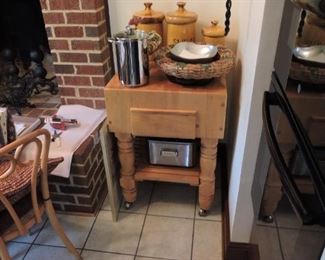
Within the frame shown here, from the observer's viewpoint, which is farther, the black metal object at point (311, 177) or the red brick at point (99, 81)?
the red brick at point (99, 81)

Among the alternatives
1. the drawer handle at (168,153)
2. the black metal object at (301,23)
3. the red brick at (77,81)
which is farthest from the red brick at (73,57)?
the black metal object at (301,23)

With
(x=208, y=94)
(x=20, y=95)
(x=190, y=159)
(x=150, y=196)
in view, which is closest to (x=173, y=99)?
(x=208, y=94)

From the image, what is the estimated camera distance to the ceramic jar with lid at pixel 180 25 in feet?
4.98

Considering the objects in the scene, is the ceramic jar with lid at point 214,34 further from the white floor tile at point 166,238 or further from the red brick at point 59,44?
the white floor tile at point 166,238

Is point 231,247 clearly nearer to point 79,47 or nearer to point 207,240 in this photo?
point 207,240

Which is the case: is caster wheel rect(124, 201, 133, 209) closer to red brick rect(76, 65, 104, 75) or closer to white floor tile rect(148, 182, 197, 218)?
white floor tile rect(148, 182, 197, 218)

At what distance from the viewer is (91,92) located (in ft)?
5.93

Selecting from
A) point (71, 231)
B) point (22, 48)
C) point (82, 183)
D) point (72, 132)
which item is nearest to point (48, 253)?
point (71, 231)

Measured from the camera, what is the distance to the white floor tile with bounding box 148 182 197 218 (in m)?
1.66

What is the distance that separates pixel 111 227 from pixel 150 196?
0.98ft

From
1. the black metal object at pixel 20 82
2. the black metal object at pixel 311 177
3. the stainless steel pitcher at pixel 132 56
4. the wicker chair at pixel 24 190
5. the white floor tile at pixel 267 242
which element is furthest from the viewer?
the black metal object at pixel 20 82

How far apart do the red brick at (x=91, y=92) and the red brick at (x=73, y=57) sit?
17 centimetres

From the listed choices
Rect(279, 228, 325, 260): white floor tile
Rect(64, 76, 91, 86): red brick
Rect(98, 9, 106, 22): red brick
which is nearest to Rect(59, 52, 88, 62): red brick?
Rect(64, 76, 91, 86): red brick

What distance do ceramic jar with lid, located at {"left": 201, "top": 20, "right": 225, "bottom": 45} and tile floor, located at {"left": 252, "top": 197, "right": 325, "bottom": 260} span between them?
35.2 inches
